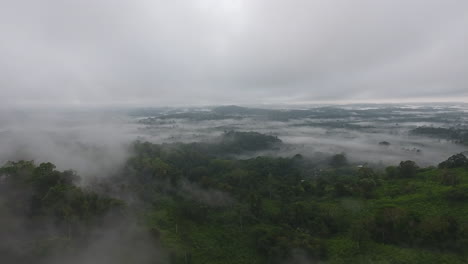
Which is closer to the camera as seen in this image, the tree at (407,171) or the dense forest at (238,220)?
the dense forest at (238,220)

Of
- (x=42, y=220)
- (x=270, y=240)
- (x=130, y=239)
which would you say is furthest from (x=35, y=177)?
(x=270, y=240)

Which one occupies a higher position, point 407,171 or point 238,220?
point 407,171

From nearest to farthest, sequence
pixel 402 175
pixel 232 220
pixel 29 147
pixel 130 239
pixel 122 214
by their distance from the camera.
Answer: pixel 130 239
pixel 122 214
pixel 232 220
pixel 402 175
pixel 29 147

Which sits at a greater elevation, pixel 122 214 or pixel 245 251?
pixel 122 214

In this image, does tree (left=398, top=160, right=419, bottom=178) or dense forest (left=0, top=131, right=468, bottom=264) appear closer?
dense forest (left=0, top=131, right=468, bottom=264)

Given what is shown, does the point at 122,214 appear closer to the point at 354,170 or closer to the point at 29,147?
the point at 29,147

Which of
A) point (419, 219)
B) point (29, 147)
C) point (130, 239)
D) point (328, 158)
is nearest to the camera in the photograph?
point (130, 239)

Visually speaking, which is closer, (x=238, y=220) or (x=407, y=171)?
(x=238, y=220)

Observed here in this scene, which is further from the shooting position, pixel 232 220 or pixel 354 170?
pixel 354 170
